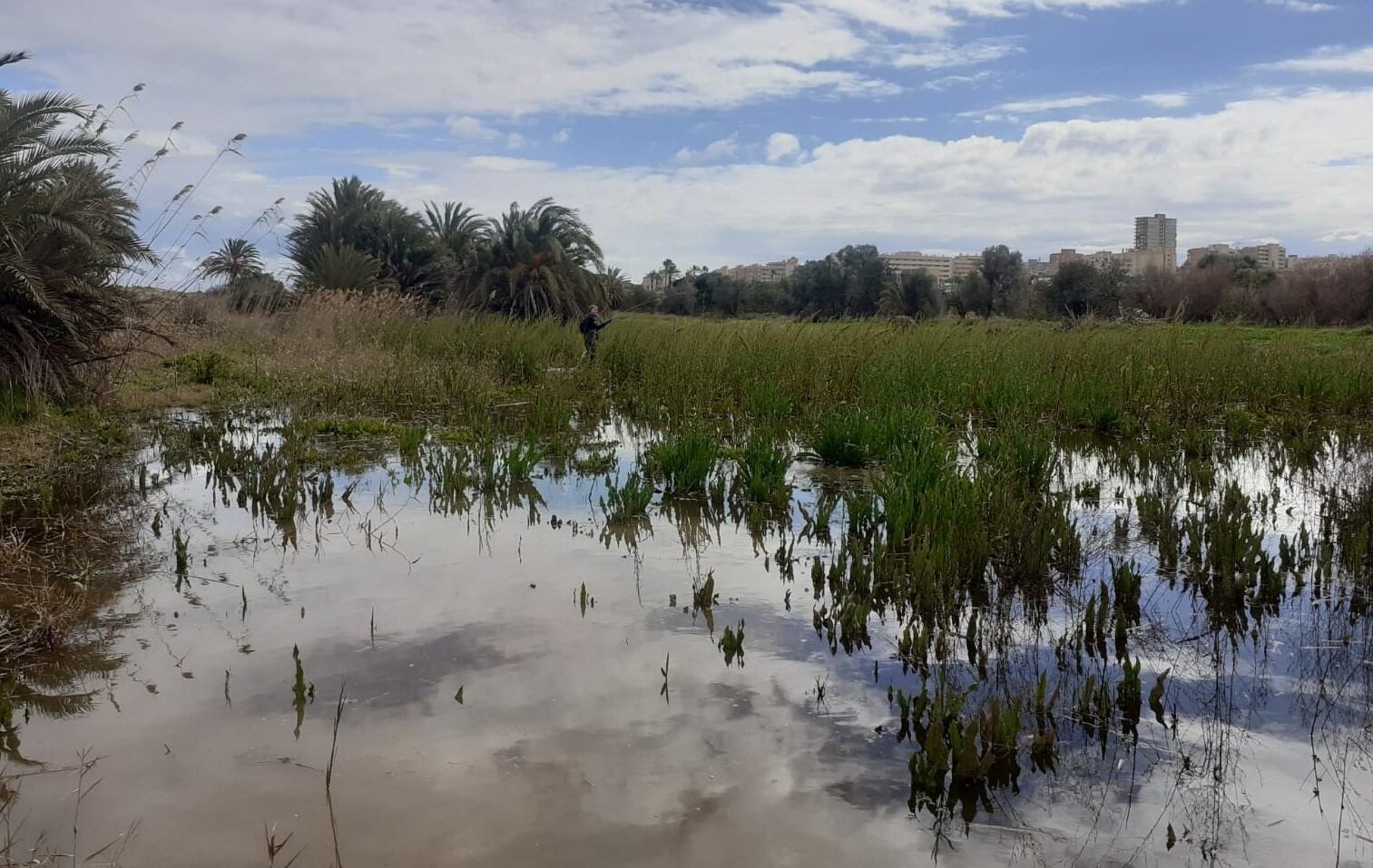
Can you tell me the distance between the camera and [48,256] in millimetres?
9859

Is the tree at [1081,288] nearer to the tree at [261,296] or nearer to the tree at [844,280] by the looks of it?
the tree at [844,280]

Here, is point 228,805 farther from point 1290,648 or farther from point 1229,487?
point 1229,487

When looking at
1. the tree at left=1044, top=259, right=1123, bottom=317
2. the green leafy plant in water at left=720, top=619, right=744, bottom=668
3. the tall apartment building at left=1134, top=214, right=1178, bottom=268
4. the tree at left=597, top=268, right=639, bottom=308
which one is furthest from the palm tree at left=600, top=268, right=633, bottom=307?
the tall apartment building at left=1134, top=214, right=1178, bottom=268

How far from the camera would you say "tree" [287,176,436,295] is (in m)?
33.5

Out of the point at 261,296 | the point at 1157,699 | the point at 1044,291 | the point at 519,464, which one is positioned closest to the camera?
the point at 1157,699

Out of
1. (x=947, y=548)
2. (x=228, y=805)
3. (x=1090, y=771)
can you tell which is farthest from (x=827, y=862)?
(x=947, y=548)

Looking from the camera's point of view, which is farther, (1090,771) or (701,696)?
(701,696)

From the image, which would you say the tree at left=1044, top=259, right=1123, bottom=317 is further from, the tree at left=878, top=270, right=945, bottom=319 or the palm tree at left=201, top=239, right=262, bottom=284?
the palm tree at left=201, top=239, right=262, bottom=284

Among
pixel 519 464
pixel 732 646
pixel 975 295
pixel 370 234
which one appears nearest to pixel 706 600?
pixel 732 646

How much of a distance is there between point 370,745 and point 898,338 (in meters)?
12.6

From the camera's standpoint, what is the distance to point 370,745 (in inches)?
138

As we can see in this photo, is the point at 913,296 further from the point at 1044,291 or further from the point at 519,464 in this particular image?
the point at 519,464

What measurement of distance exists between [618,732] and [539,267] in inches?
944

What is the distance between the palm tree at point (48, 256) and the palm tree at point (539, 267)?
15564 mm
